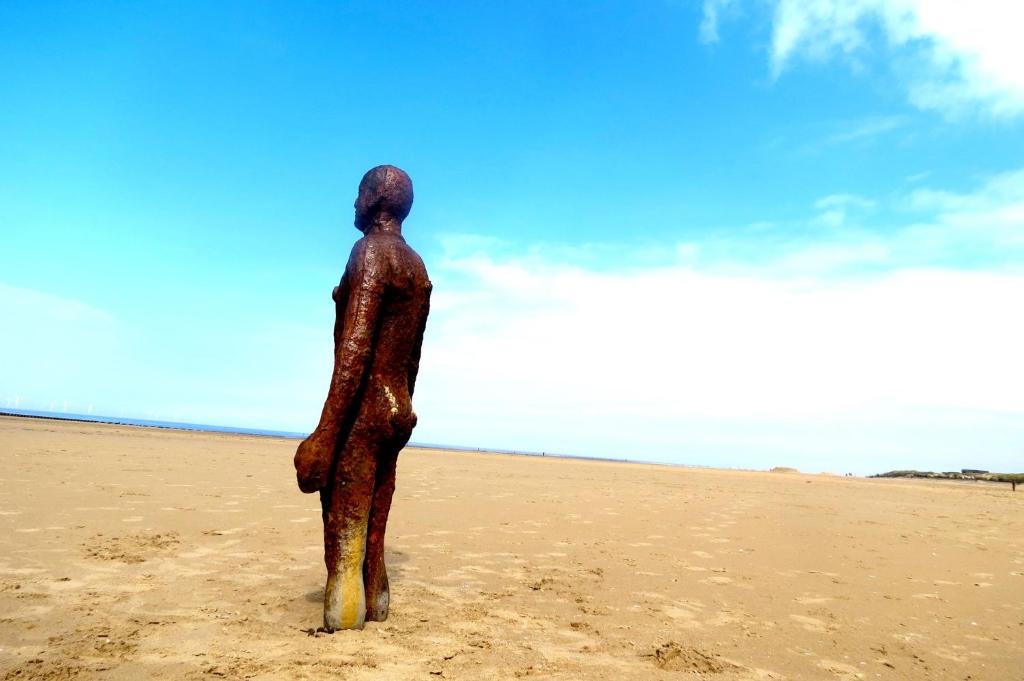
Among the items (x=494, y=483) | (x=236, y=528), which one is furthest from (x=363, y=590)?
(x=494, y=483)

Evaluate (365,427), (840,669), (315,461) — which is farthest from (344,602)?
(840,669)

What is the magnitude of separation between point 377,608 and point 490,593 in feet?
4.38

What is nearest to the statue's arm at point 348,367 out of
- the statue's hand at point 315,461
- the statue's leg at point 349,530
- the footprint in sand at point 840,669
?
the statue's hand at point 315,461

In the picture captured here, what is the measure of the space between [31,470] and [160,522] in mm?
5643

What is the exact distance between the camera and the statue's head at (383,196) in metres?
5.29

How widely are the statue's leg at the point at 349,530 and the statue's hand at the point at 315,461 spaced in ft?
0.36

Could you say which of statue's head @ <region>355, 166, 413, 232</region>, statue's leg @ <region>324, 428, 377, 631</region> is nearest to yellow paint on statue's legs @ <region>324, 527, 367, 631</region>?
statue's leg @ <region>324, 428, 377, 631</region>

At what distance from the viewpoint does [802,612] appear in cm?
560

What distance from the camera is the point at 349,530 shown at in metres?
4.56

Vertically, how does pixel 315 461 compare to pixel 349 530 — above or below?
above

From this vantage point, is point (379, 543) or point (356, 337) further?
point (379, 543)

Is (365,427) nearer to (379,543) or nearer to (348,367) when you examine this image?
(348,367)

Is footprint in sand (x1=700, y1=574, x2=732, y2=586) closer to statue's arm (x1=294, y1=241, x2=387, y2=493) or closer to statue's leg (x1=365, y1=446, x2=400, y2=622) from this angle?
statue's leg (x1=365, y1=446, x2=400, y2=622)

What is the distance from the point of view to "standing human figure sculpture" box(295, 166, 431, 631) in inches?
178
